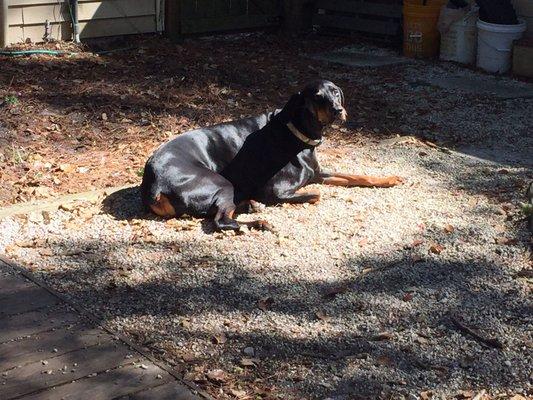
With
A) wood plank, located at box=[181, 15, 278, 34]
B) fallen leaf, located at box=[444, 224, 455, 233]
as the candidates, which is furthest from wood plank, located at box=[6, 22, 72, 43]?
fallen leaf, located at box=[444, 224, 455, 233]

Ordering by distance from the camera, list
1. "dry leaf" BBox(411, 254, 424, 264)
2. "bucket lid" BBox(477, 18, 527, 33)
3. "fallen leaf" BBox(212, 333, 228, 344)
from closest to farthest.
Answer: "fallen leaf" BBox(212, 333, 228, 344)
"dry leaf" BBox(411, 254, 424, 264)
"bucket lid" BBox(477, 18, 527, 33)

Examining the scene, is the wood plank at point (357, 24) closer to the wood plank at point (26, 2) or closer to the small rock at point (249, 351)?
the wood plank at point (26, 2)

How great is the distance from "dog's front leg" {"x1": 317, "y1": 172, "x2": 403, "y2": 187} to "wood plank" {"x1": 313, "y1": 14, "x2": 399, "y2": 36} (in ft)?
20.4

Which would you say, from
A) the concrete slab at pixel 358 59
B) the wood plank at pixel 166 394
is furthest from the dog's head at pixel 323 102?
the concrete slab at pixel 358 59

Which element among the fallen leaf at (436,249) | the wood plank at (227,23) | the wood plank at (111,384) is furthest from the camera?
the wood plank at (227,23)

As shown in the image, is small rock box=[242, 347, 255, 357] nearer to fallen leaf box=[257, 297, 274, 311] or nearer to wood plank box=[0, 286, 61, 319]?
fallen leaf box=[257, 297, 274, 311]

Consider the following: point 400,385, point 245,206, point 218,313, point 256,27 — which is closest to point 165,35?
point 256,27

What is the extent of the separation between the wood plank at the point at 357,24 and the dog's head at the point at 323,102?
260 inches

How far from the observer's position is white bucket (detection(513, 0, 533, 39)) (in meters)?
11.2

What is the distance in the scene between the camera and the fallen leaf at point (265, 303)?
4.74 meters

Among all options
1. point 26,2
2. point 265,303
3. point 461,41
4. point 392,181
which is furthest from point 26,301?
point 461,41

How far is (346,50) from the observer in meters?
12.3

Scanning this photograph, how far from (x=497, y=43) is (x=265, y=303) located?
7.17 metres

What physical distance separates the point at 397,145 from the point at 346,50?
4.64 metres
